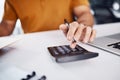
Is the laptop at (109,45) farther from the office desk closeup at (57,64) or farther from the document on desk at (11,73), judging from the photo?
the document on desk at (11,73)

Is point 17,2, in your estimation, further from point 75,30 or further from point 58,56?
point 58,56

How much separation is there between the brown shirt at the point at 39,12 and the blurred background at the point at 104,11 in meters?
1.02

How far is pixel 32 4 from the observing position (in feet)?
3.59

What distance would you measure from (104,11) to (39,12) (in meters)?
1.28

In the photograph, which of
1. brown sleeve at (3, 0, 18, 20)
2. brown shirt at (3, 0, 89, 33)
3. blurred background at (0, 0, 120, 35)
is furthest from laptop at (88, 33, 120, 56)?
blurred background at (0, 0, 120, 35)

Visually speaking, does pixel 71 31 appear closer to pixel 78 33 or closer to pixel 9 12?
pixel 78 33

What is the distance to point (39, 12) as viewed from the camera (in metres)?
1.09

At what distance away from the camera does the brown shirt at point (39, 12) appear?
3.57 ft

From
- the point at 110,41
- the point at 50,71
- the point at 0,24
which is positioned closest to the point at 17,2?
the point at 0,24

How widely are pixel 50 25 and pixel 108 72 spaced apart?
2.36 ft

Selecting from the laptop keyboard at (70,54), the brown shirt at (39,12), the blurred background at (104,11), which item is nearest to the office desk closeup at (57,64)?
the laptop keyboard at (70,54)

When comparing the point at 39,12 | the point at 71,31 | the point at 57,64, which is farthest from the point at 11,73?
the point at 39,12

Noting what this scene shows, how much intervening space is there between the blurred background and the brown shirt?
102cm

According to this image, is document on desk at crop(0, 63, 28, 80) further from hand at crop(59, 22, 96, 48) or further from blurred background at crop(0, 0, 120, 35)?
blurred background at crop(0, 0, 120, 35)
